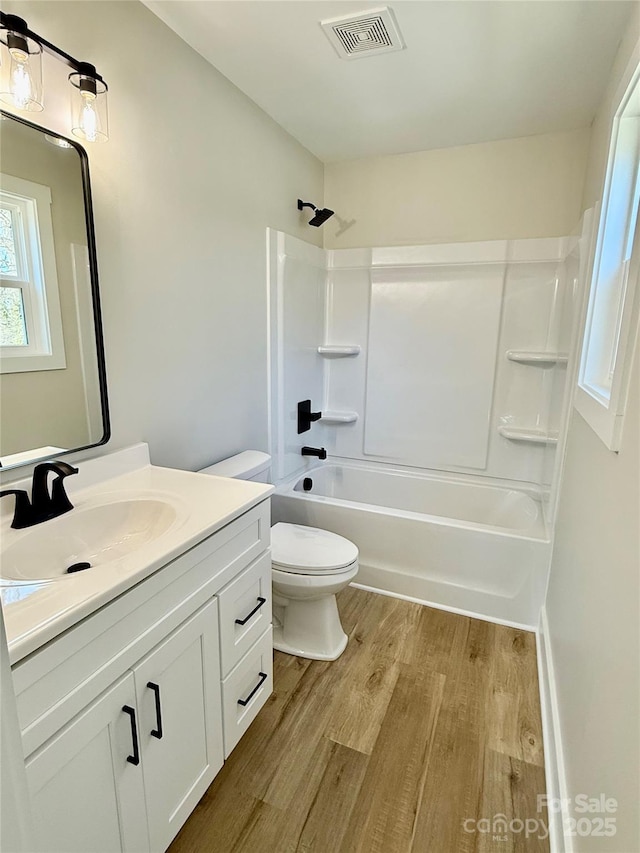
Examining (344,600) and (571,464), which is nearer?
(571,464)

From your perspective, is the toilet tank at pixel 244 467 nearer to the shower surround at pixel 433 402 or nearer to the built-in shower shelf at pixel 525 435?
the shower surround at pixel 433 402

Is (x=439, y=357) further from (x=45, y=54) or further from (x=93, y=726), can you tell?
(x=93, y=726)

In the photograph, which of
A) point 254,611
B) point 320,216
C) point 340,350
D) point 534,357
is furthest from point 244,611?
point 320,216

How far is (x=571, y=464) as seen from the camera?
181 cm

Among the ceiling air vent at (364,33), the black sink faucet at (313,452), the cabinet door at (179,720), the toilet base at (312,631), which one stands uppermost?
the ceiling air vent at (364,33)

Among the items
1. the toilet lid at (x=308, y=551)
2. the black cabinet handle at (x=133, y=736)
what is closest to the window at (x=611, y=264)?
the toilet lid at (x=308, y=551)

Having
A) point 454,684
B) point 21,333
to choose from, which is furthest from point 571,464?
point 21,333

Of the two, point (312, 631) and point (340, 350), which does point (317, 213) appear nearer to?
point (340, 350)

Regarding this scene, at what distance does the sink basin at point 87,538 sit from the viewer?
1.09m

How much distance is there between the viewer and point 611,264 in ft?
5.18

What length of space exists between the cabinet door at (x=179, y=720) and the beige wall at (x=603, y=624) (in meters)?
0.93

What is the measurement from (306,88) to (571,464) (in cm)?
196

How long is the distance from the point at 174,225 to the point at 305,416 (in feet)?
4.64

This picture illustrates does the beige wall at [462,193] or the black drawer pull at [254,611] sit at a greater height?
the beige wall at [462,193]
